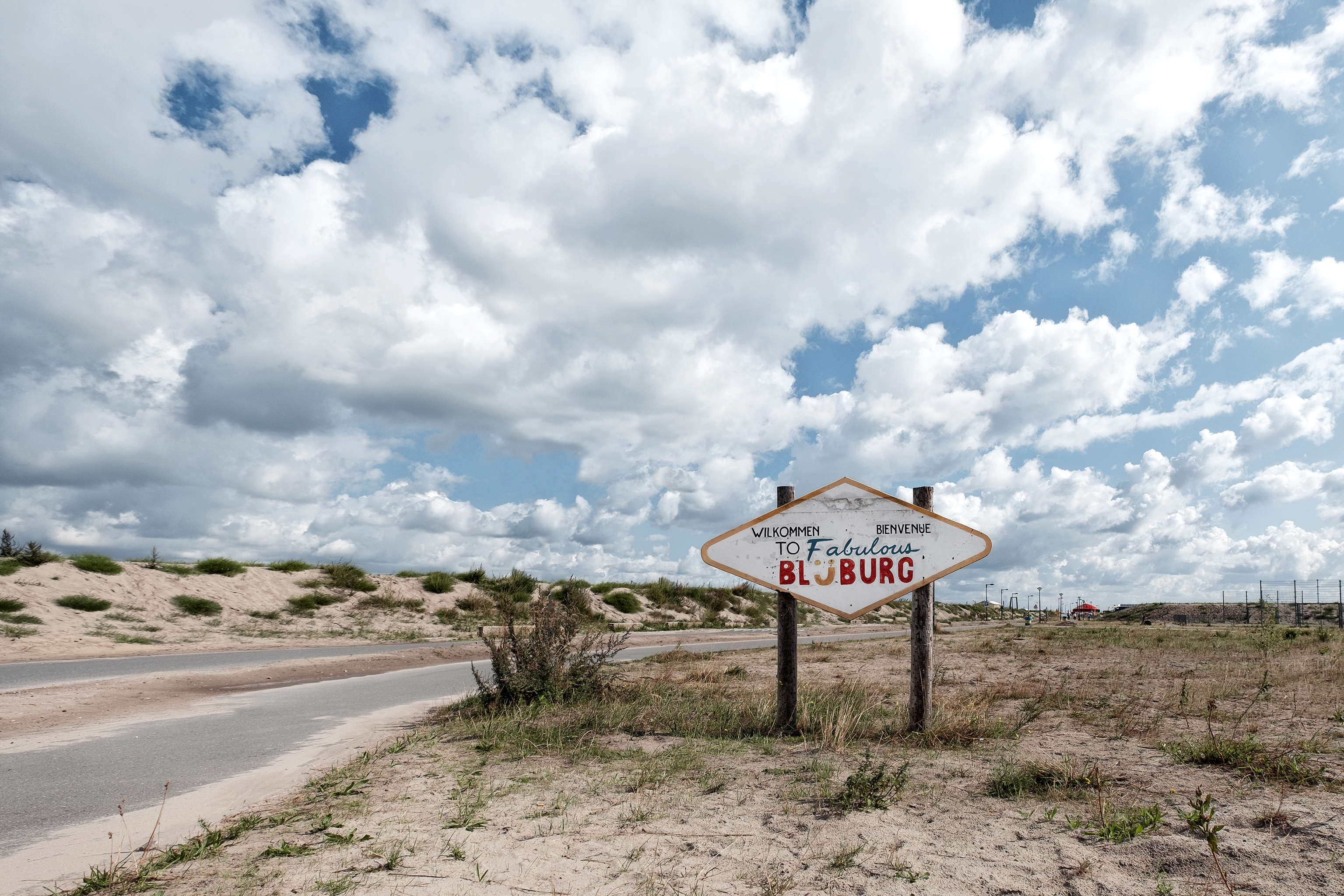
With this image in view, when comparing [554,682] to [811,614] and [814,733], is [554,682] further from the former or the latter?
[811,614]

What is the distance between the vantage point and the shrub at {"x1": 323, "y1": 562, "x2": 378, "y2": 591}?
31.6 meters

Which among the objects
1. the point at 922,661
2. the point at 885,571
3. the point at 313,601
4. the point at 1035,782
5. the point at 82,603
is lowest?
the point at 313,601

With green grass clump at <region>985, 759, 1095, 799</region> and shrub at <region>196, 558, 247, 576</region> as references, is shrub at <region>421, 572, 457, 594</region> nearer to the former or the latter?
shrub at <region>196, 558, 247, 576</region>

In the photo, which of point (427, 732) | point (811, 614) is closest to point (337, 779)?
point (427, 732)

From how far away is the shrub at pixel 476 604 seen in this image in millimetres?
32775

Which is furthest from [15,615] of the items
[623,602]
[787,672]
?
[623,602]

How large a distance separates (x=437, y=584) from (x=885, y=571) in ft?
96.8

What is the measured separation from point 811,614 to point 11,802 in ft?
182

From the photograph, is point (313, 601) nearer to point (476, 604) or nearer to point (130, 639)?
point (476, 604)

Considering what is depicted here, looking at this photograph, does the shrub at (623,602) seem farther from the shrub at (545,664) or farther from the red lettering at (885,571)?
the red lettering at (885,571)

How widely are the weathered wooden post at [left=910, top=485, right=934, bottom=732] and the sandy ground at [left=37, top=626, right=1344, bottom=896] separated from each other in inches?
13.0

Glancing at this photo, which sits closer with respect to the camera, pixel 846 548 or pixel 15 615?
pixel 846 548

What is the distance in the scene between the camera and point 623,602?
39.7 meters

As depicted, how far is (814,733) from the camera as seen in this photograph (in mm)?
7598
